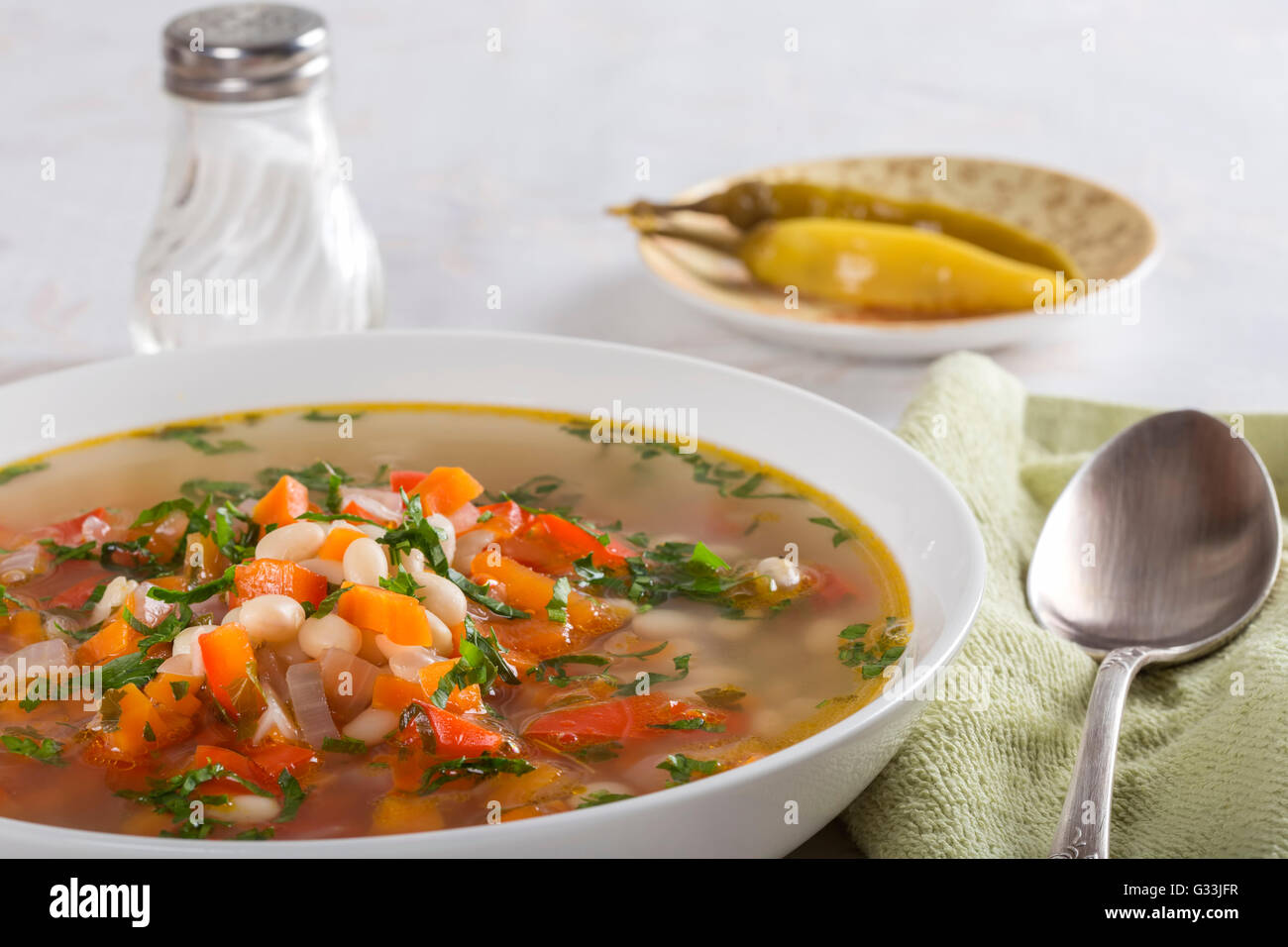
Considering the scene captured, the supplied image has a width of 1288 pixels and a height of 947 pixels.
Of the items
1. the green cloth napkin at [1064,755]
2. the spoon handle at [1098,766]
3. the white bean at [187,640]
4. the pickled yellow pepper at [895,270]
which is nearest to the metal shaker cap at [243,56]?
the pickled yellow pepper at [895,270]

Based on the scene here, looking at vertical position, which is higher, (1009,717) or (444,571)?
(444,571)

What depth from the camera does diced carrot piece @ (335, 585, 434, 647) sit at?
1.67m

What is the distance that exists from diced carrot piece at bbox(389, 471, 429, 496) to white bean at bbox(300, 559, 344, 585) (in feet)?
1.26

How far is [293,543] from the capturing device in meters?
1.81

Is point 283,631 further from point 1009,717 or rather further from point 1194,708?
point 1194,708

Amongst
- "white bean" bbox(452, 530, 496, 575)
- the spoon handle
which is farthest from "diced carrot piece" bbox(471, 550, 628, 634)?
the spoon handle

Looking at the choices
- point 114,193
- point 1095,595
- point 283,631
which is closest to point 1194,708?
point 1095,595

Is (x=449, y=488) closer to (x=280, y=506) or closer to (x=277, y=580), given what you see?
(x=280, y=506)

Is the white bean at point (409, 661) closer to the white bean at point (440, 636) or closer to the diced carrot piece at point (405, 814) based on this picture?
the white bean at point (440, 636)

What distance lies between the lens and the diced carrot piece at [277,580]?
1736 mm

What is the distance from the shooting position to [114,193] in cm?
445
